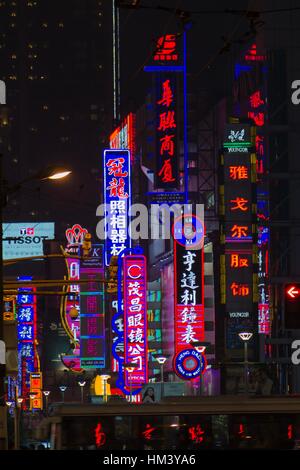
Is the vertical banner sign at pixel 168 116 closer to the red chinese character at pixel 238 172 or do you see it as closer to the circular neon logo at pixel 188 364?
the red chinese character at pixel 238 172

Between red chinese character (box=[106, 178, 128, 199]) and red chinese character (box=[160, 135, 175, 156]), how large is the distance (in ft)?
10.5

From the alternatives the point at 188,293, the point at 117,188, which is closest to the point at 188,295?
the point at 188,293

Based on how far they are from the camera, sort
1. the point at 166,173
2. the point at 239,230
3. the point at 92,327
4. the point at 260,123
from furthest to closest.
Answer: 1. the point at 92,327
2. the point at 260,123
3. the point at 166,173
4. the point at 239,230

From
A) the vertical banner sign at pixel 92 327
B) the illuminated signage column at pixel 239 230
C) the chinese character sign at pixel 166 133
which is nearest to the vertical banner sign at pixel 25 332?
the vertical banner sign at pixel 92 327

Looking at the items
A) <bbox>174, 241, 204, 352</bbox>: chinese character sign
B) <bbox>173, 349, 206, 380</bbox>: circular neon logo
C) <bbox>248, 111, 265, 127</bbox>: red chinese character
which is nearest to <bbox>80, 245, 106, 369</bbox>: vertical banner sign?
<bbox>248, 111, 265, 127</bbox>: red chinese character

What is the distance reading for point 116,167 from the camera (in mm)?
61469

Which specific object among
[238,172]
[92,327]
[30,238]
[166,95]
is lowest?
[92,327]

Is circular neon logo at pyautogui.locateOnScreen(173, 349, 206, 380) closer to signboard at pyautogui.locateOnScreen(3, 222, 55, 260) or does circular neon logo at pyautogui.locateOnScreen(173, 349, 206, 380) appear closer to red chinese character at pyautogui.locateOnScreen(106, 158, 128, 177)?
red chinese character at pyautogui.locateOnScreen(106, 158, 128, 177)

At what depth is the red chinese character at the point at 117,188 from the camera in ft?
201

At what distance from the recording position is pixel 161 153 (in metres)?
59.7

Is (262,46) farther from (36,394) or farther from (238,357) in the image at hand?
(36,394)

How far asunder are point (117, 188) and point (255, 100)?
17221 millimetres

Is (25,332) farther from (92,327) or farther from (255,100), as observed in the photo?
(255,100)

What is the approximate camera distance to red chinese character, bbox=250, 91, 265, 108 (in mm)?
74062
